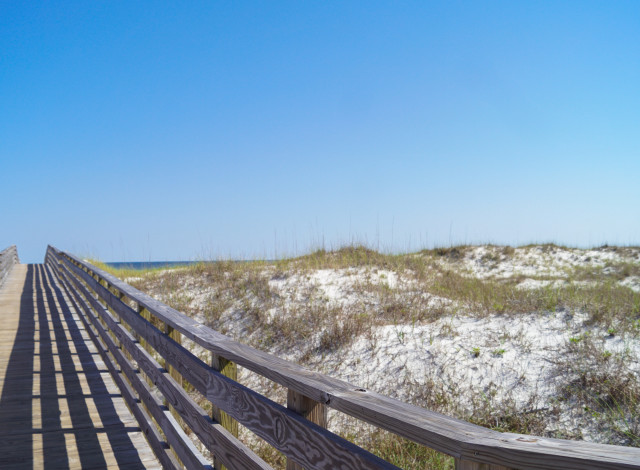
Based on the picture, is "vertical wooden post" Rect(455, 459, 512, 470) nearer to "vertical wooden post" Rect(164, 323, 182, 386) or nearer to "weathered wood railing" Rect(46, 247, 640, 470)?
"weathered wood railing" Rect(46, 247, 640, 470)

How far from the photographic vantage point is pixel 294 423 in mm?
1930

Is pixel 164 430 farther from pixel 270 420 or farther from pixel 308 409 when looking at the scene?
pixel 308 409

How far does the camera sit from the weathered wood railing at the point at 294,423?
116cm

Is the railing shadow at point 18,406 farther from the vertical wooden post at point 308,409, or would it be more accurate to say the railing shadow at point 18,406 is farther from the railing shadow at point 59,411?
the vertical wooden post at point 308,409

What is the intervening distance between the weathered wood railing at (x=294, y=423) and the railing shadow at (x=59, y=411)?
423 mm

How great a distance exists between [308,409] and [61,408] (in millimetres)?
4318

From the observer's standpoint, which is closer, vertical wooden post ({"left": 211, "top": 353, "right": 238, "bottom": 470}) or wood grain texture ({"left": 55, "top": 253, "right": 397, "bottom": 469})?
wood grain texture ({"left": 55, "top": 253, "right": 397, "bottom": 469})

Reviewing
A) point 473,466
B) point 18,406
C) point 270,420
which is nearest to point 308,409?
point 270,420

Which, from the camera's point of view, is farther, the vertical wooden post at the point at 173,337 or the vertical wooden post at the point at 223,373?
the vertical wooden post at the point at 173,337

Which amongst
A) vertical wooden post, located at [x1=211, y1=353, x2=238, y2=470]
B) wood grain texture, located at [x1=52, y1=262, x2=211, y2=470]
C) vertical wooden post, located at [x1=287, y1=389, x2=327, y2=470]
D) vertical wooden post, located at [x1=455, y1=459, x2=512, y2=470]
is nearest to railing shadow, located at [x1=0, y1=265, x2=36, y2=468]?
wood grain texture, located at [x1=52, y1=262, x2=211, y2=470]

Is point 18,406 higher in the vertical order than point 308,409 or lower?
lower

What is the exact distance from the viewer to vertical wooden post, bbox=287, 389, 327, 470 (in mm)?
1916

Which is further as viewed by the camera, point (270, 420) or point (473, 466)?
point (270, 420)

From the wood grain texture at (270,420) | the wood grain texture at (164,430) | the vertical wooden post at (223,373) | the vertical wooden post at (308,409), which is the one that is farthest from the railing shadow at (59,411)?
the vertical wooden post at (308,409)
